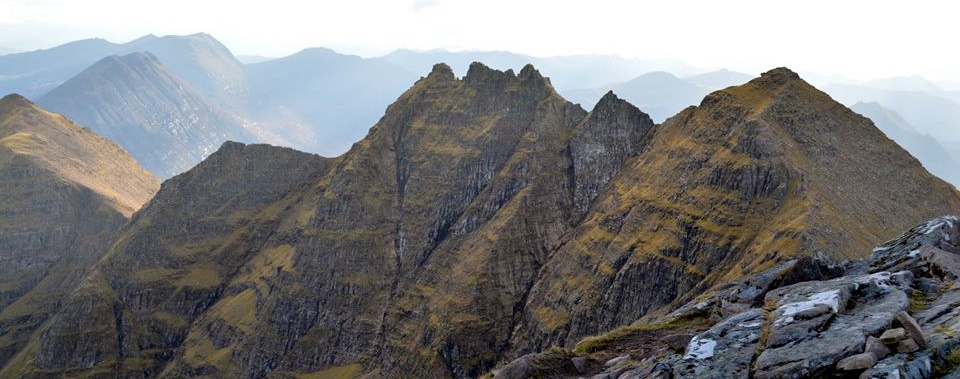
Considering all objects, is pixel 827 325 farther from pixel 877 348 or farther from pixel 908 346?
pixel 908 346

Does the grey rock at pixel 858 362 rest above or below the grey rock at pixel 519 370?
above

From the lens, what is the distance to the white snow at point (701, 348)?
A: 49062mm

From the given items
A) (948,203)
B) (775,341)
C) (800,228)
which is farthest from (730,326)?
(948,203)

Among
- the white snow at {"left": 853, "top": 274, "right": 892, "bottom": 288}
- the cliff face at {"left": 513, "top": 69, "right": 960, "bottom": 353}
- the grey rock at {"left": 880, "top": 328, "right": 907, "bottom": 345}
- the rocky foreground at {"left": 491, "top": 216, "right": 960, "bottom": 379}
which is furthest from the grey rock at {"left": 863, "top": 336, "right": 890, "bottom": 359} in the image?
the cliff face at {"left": 513, "top": 69, "right": 960, "bottom": 353}

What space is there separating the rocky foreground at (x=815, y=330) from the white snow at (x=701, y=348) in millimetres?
82

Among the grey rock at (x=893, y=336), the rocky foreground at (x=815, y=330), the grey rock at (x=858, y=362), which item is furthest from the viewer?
the grey rock at (x=893, y=336)

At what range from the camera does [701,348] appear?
4991 cm

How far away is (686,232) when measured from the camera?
636ft

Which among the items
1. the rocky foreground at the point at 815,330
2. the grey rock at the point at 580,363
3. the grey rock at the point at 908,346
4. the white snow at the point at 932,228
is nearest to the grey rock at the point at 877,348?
the rocky foreground at the point at 815,330

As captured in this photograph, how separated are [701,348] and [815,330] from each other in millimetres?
7644

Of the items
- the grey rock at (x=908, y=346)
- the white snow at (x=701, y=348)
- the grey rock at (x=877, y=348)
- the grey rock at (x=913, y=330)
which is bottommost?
the white snow at (x=701, y=348)

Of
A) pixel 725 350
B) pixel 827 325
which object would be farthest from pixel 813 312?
pixel 725 350

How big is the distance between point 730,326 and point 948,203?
16627 cm

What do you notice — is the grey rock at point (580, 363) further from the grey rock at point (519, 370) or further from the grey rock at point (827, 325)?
the grey rock at point (827, 325)
